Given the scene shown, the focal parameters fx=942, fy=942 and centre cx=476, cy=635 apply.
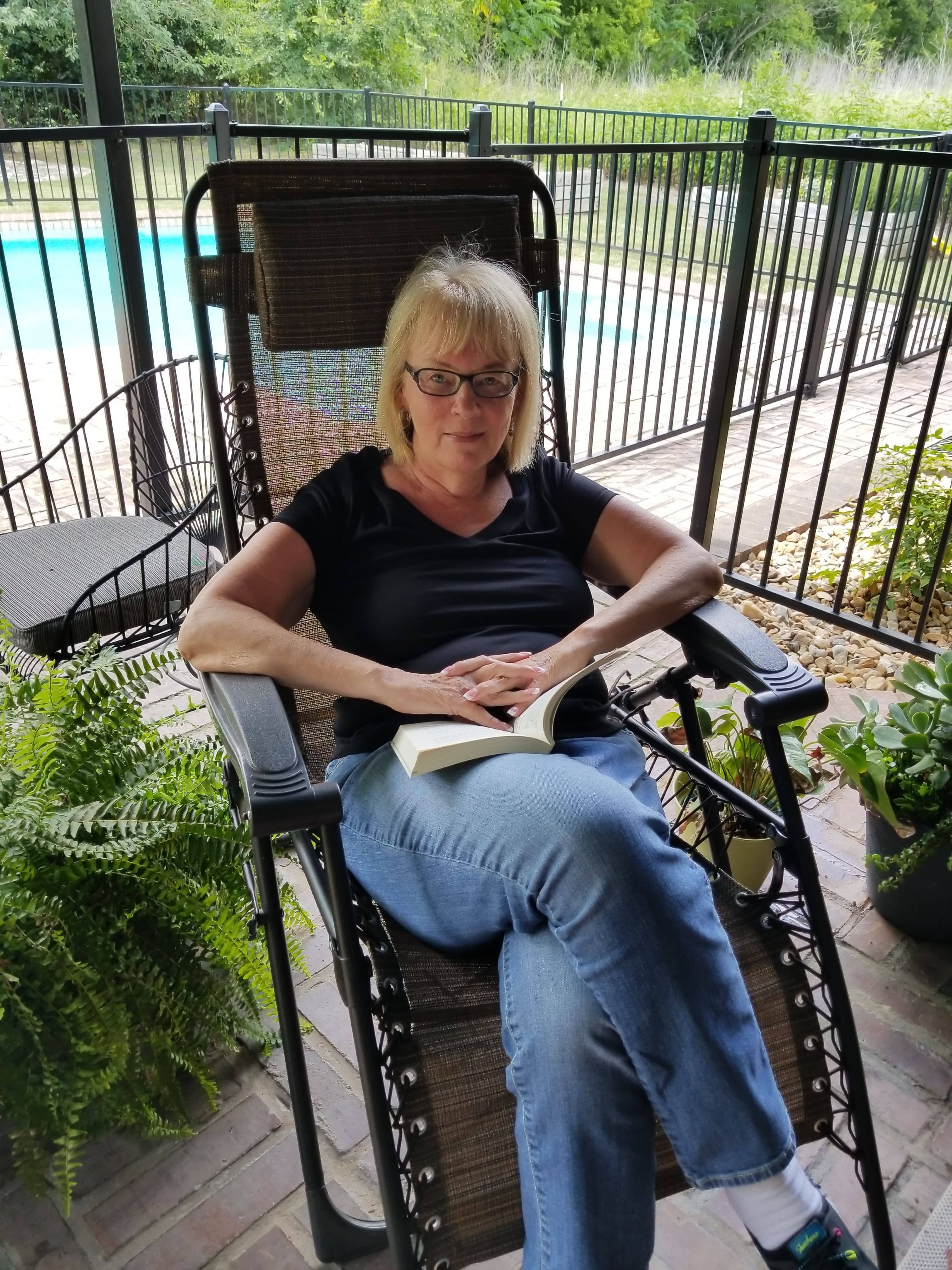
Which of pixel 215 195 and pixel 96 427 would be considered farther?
pixel 96 427

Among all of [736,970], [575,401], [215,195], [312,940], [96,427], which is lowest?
[96,427]

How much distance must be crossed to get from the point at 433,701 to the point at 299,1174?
0.79 metres

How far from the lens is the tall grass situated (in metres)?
12.4

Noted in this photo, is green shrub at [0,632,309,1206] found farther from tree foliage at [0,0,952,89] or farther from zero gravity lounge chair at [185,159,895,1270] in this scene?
tree foliage at [0,0,952,89]

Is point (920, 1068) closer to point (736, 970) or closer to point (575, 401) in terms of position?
point (736, 970)

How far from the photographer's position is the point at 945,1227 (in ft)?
3.13

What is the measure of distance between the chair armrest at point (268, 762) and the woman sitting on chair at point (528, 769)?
75 millimetres

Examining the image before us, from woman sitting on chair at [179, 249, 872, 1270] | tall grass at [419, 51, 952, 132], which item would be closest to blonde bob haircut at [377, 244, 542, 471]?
woman sitting on chair at [179, 249, 872, 1270]

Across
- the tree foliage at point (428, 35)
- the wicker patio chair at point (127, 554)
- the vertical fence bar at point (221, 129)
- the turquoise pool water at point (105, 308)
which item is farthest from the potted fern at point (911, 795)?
the tree foliage at point (428, 35)

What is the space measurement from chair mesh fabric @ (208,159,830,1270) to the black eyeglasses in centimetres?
27

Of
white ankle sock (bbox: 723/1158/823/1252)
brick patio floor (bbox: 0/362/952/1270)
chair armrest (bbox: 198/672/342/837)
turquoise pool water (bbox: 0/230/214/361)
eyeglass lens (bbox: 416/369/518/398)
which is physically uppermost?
eyeglass lens (bbox: 416/369/518/398)

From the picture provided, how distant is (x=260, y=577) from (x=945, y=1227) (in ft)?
3.76

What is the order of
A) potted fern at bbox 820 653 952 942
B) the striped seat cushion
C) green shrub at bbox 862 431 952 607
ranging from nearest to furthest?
potted fern at bbox 820 653 952 942, the striped seat cushion, green shrub at bbox 862 431 952 607

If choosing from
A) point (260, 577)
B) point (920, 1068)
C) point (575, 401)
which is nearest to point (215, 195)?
point (260, 577)
